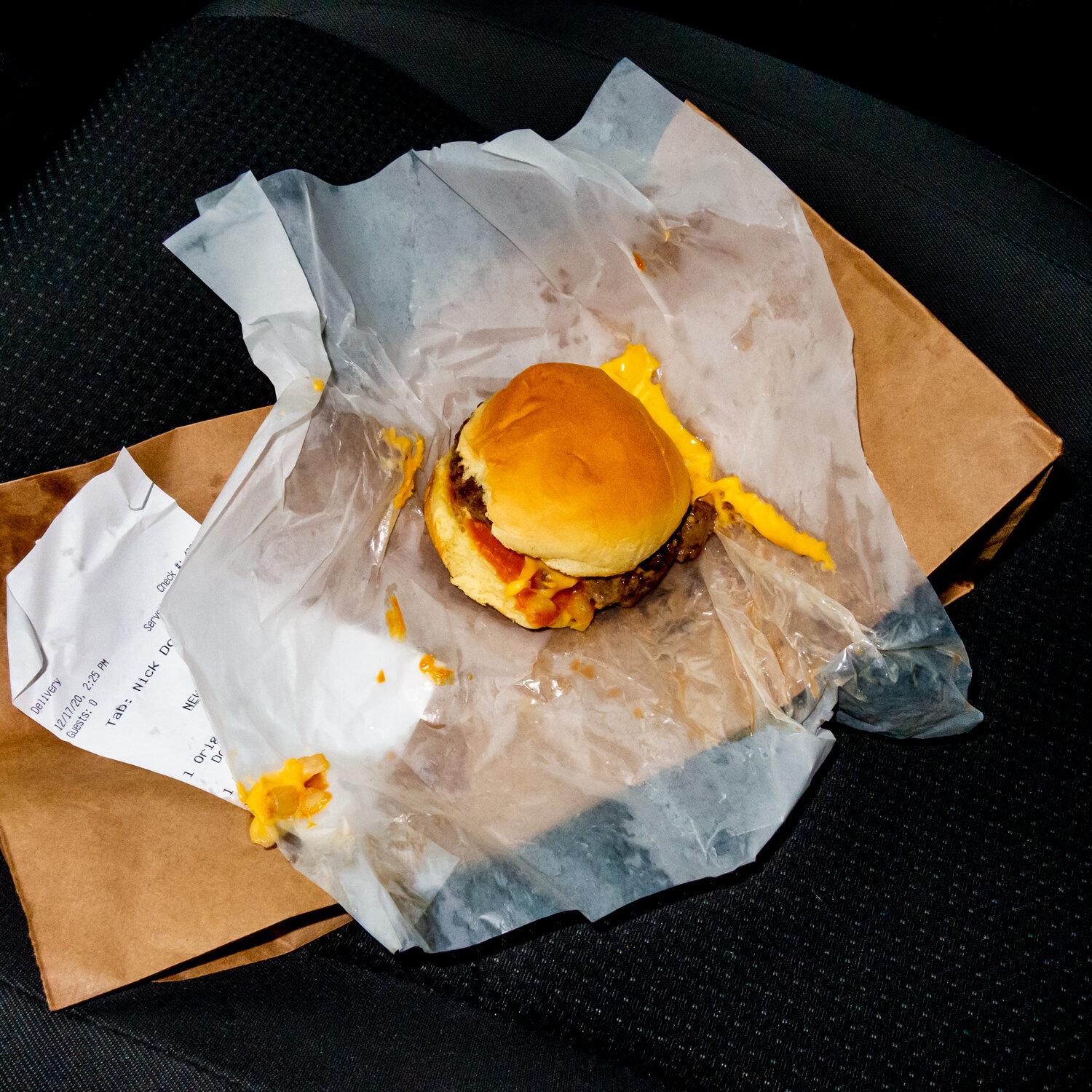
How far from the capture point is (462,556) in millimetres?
961

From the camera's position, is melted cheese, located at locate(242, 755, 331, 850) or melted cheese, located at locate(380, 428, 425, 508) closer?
melted cheese, located at locate(242, 755, 331, 850)

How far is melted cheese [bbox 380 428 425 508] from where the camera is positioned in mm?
1010

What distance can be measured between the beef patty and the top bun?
26 mm

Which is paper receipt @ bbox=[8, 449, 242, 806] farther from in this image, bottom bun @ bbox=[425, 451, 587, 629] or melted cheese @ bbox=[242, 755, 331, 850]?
bottom bun @ bbox=[425, 451, 587, 629]

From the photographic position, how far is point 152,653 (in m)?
0.95

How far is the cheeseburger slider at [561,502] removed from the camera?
884 mm

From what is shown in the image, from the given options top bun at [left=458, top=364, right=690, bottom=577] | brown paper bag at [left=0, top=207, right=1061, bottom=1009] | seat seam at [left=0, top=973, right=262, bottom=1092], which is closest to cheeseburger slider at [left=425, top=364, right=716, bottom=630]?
top bun at [left=458, top=364, right=690, bottom=577]

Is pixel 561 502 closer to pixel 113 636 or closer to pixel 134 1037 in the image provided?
pixel 113 636

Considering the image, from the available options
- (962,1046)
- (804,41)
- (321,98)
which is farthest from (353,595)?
(804,41)

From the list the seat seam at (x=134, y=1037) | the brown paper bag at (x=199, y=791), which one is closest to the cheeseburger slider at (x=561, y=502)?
the brown paper bag at (x=199, y=791)

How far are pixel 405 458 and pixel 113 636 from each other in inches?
16.1

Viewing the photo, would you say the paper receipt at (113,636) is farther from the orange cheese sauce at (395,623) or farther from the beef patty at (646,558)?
the beef patty at (646,558)

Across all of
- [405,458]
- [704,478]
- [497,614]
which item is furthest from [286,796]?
[704,478]

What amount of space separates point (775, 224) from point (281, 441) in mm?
631
